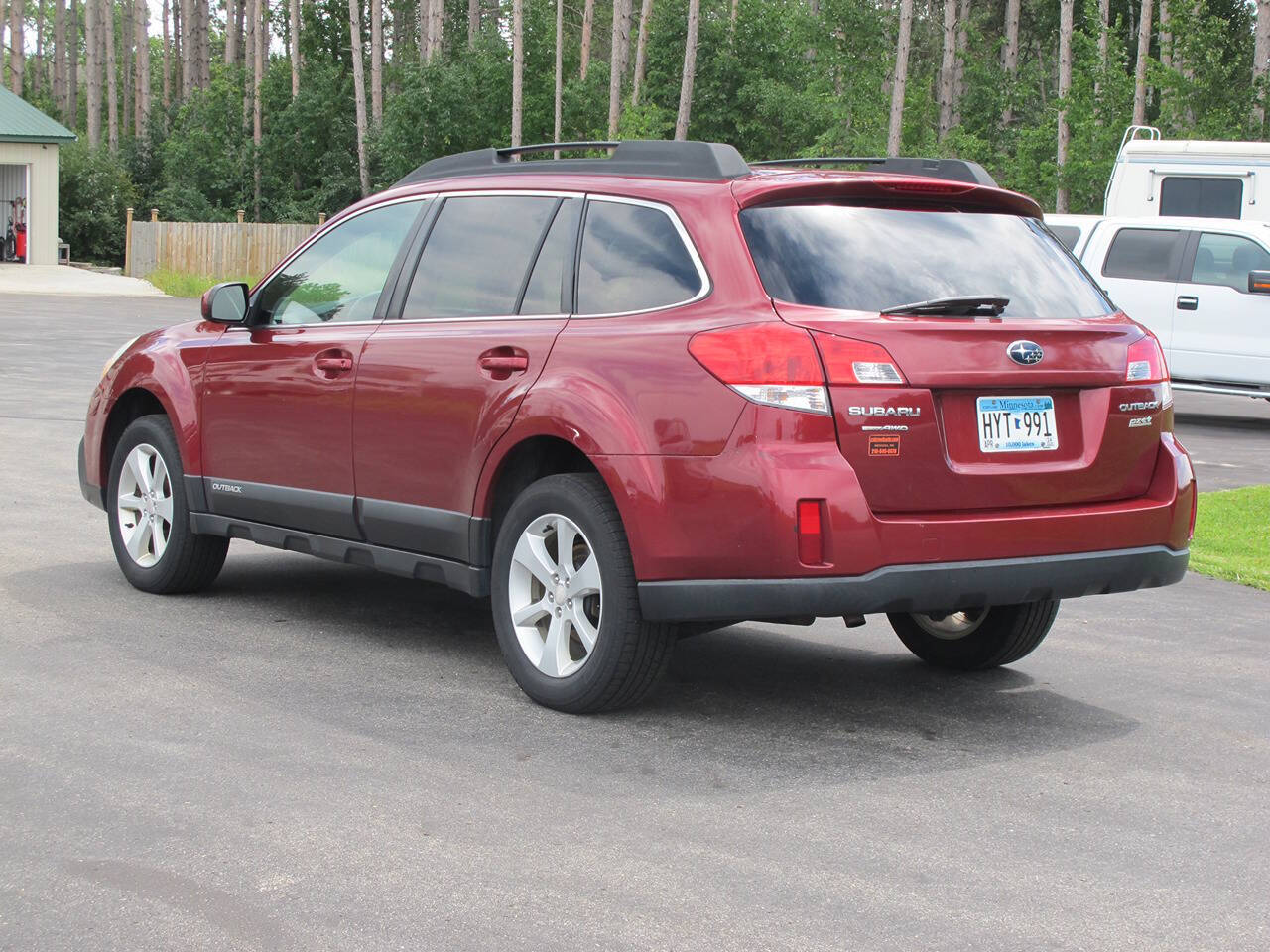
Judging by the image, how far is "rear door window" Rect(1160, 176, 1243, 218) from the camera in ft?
71.8

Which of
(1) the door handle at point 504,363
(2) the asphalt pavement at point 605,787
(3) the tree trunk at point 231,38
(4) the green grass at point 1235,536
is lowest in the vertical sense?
(4) the green grass at point 1235,536

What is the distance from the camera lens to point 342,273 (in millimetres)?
7172

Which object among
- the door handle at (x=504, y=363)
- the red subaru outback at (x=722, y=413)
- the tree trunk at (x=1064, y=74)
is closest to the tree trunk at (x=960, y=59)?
the tree trunk at (x=1064, y=74)

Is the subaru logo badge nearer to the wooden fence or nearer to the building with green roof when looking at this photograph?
the wooden fence

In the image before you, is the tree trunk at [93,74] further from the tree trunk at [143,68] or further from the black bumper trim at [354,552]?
the black bumper trim at [354,552]

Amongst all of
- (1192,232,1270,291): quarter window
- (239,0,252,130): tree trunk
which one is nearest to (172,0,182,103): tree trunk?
(239,0,252,130): tree trunk

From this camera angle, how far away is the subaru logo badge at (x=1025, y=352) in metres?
5.53

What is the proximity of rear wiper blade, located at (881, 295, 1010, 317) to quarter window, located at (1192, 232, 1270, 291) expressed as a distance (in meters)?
13.4

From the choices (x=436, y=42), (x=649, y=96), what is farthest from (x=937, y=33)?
(x=436, y=42)

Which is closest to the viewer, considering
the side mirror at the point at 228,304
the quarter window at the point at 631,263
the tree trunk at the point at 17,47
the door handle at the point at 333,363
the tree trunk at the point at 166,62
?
the quarter window at the point at 631,263

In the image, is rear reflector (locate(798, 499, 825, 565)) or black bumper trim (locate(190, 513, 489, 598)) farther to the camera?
black bumper trim (locate(190, 513, 489, 598))

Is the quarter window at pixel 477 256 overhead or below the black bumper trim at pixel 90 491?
overhead

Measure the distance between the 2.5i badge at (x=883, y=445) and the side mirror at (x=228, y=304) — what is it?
3.25 metres

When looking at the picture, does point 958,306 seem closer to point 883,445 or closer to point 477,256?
point 883,445
